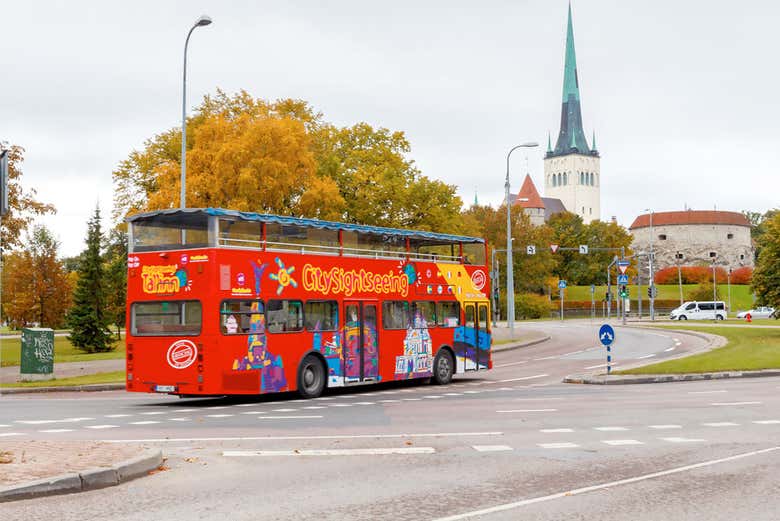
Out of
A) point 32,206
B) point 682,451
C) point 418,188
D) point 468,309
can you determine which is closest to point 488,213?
point 418,188

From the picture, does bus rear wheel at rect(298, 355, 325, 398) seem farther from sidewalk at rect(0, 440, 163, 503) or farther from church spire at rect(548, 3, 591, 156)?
church spire at rect(548, 3, 591, 156)

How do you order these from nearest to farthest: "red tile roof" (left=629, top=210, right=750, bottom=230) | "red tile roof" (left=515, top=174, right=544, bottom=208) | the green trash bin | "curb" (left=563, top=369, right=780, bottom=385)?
"curb" (left=563, top=369, right=780, bottom=385), the green trash bin, "red tile roof" (left=629, top=210, right=750, bottom=230), "red tile roof" (left=515, top=174, right=544, bottom=208)

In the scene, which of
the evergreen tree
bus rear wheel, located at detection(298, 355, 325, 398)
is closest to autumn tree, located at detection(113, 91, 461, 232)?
the evergreen tree

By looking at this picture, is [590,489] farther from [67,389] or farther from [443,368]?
[67,389]

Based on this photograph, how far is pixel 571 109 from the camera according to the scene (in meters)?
185

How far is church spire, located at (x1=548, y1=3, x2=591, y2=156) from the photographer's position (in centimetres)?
17312

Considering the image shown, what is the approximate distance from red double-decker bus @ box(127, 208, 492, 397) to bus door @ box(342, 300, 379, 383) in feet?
0.08

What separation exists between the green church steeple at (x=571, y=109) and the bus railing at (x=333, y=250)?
155m

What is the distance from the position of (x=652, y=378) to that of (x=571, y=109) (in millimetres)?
164927

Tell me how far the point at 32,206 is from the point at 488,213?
71.9m

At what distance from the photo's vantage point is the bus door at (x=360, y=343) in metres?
21.5

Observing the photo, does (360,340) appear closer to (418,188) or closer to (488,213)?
(418,188)

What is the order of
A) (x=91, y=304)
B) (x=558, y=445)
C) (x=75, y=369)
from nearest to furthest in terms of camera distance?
(x=558, y=445), (x=75, y=369), (x=91, y=304)

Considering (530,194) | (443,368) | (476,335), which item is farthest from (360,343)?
(530,194)
